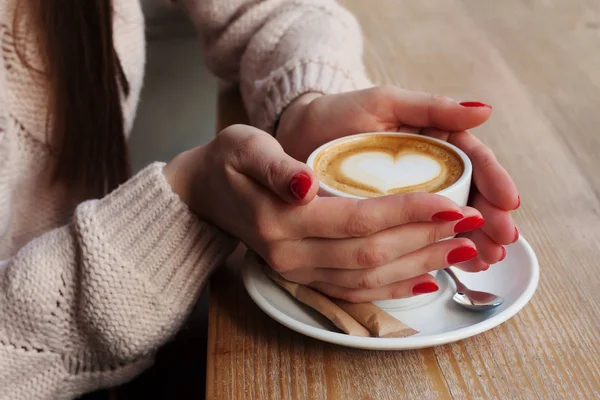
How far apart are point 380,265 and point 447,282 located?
0.28ft

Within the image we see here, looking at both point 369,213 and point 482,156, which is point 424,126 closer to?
point 482,156

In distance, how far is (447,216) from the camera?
427mm

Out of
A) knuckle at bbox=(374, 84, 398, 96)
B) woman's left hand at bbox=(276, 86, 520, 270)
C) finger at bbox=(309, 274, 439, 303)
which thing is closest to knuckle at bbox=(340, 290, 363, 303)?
finger at bbox=(309, 274, 439, 303)

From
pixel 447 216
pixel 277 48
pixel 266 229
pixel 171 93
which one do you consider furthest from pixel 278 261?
pixel 171 93

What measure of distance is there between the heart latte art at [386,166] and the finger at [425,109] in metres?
0.03

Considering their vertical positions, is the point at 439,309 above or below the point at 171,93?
above

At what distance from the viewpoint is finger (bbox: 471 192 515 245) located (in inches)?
19.6

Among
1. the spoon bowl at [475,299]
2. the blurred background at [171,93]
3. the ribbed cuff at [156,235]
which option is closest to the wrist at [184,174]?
the ribbed cuff at [156,235]

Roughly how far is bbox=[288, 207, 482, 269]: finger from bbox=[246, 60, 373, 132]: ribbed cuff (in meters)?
0.28

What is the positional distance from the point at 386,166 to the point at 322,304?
0.44 ft

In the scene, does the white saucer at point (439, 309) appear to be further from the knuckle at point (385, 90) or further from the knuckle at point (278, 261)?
the knuckle at point (385, 90)

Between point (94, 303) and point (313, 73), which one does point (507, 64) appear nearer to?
point (313, 73)

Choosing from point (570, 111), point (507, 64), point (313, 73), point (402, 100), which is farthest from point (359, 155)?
point (507, 64)

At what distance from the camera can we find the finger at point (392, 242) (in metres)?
0.44
